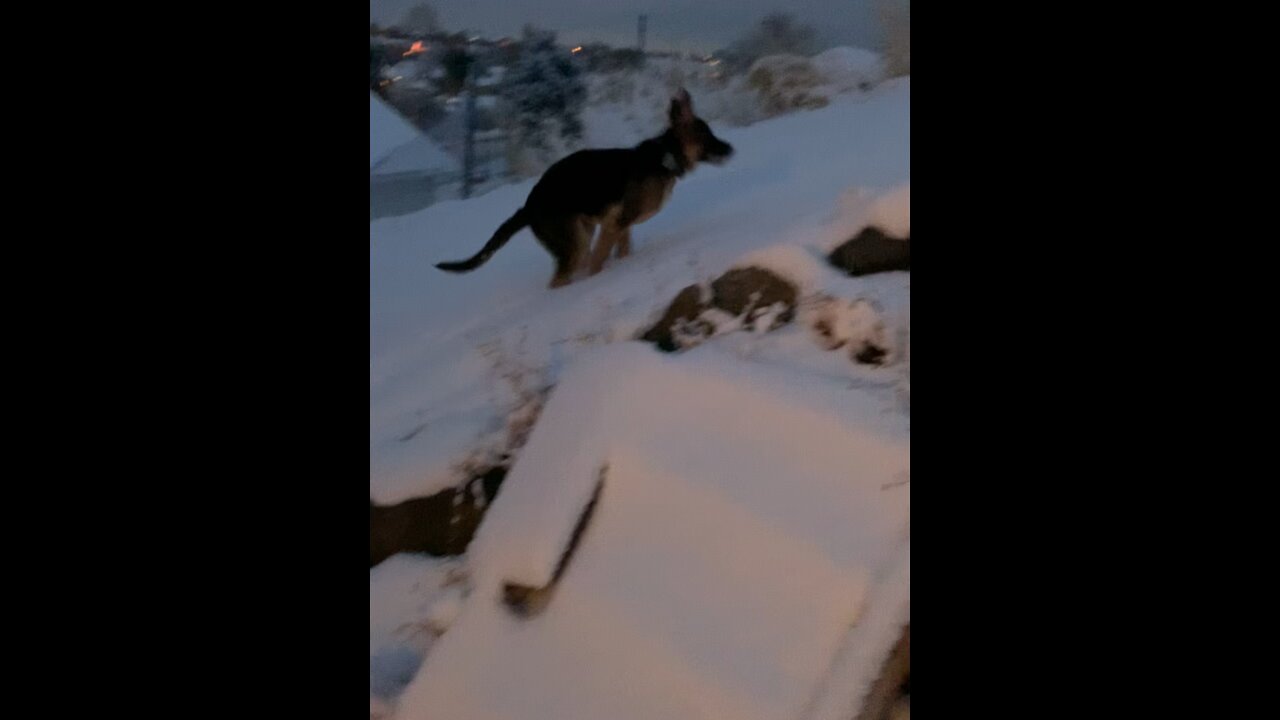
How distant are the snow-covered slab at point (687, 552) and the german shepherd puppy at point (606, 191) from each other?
0.21 m

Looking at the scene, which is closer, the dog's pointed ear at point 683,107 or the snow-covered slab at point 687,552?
the snow-covered slab at point 687,552

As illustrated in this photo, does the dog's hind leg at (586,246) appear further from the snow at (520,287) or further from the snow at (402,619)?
the snow at (402,619)

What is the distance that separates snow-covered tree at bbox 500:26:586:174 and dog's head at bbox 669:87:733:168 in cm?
17

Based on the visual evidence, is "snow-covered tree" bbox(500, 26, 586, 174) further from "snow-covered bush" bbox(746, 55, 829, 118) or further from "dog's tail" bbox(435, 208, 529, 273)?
"snow-covered bush" bbox(746, 55, 829, 118)

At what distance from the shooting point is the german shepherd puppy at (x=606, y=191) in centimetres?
179

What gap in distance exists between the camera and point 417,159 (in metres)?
1.81

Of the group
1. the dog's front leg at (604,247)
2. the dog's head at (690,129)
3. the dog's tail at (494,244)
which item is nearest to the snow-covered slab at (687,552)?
the dog's front leg at (604,247)

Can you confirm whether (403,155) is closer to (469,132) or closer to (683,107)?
(469,132)

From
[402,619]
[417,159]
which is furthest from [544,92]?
[402,619]

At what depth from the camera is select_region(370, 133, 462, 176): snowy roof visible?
70.4 inches
